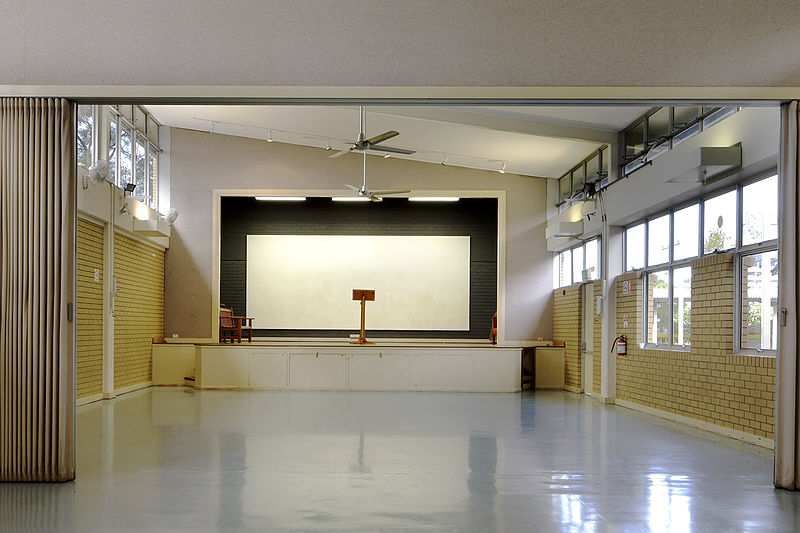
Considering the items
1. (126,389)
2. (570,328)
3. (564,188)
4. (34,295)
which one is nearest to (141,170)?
(126,389)

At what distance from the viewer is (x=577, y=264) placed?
548 inches

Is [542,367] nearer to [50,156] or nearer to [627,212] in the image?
[627,212]

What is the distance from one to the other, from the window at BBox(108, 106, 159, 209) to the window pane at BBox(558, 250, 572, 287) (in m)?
8.31

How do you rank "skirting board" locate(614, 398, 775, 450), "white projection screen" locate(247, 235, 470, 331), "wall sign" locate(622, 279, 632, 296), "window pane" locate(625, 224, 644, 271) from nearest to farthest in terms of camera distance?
"skirting board" locate(614, 398, 775, 450), "window pane" locate(625, 224, 644, 271), "wall sign" locate(622, 279, 632, 296), "white projection screen" locate(247, 235, 470, 331)

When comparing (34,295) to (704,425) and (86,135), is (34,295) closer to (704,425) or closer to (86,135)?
(86,135)

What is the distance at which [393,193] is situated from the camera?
43.1ft

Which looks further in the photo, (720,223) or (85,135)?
(85,135)

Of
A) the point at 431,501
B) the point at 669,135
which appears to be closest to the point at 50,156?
the point at 431,501

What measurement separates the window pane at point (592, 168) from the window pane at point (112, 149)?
26.9 feet

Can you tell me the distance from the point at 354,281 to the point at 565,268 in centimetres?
466

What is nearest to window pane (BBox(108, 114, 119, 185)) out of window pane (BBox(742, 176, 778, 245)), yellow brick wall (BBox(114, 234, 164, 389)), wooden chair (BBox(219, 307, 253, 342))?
yellow brick wall (BBox(114, 234, 164, 389))

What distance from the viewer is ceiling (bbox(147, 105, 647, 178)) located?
11297 millimetres

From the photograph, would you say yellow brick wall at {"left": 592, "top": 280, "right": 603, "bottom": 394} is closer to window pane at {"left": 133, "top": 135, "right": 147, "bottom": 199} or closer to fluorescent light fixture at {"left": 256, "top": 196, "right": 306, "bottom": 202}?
fluorescent light fixture at {"left": 256, "top": 196, "right": 306, "bottom": 202}

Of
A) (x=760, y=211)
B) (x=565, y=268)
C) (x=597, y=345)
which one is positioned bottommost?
(x=597, y=345)
